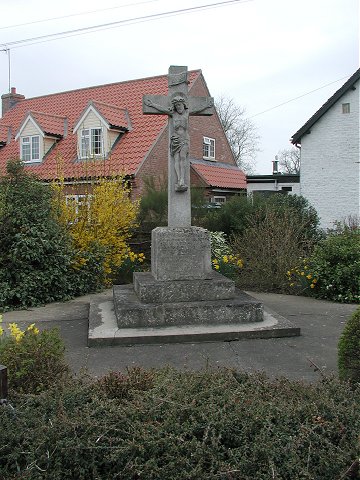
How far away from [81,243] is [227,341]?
5.30 meters

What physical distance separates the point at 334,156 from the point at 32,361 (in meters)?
20.8

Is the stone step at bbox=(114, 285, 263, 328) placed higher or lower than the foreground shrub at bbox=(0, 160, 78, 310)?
lower

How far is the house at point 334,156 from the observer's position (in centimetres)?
2166

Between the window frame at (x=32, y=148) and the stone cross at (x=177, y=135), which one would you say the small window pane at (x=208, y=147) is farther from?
Answer: the stone cross at (x=177, y=135)

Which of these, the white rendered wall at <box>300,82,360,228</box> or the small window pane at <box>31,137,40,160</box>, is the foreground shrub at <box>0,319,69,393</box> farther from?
the small window pane at <box>31,137,40,160</box>

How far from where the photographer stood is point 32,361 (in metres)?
3.80

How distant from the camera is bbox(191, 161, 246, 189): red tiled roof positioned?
74.5 ft

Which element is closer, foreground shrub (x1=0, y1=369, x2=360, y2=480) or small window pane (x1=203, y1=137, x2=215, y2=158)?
foreground shrub (x1=0, y1=369, x2=360, y2=480)

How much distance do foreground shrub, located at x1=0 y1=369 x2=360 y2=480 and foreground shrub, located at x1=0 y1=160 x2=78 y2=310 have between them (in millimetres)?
5848

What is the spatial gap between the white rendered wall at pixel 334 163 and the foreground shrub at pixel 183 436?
1952 centimetres

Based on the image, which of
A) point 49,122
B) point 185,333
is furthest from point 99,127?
point 185,333

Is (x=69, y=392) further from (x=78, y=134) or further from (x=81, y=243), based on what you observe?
(x=78, y=134)

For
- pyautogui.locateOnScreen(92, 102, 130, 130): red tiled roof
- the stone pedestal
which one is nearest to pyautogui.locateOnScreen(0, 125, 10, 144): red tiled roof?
pyautogui.locateOnScreen(92, 102, 130, 130): red tiled roof

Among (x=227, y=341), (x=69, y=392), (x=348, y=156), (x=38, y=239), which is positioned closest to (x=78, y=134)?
(x=348, y=156)
